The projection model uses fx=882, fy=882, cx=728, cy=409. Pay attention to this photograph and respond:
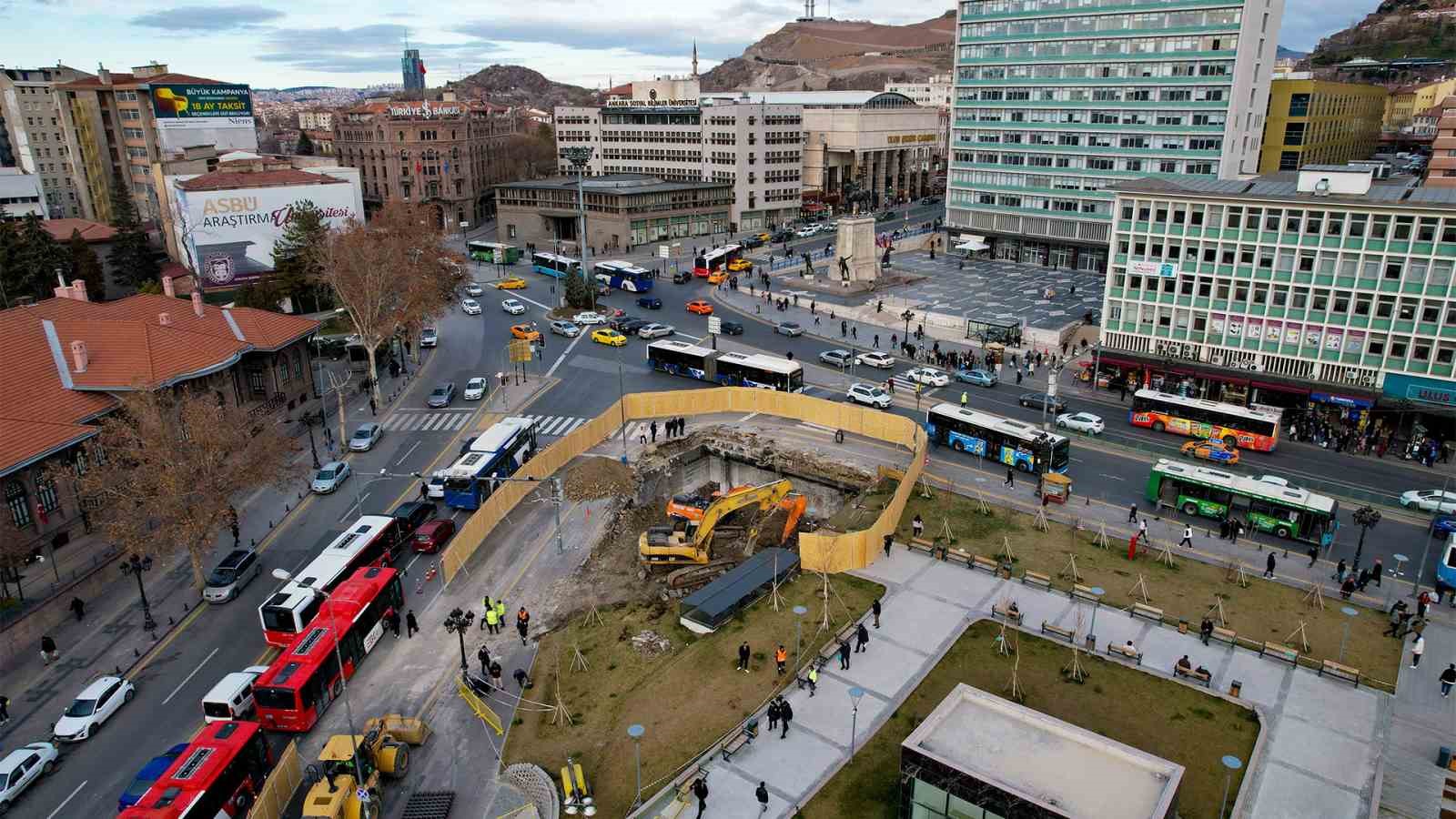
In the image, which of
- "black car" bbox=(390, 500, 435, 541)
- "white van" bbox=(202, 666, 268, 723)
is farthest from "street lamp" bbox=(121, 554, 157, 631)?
"black car" bbox=(390, 500, 435, 541)

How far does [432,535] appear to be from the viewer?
43844 mm

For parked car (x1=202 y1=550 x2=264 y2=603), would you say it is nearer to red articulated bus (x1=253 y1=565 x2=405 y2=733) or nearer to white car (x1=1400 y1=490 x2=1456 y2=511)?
red articulated bus (x1=253 y1=565 x2=405 y2=733)

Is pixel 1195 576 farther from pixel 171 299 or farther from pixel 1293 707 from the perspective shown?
pixel 171 299

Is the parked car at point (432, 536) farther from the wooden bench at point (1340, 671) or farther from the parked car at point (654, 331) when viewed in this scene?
the wooden bench at point (1340, 671)

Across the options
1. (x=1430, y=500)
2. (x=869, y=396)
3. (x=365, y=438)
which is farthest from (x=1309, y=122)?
(x=365, y=438)

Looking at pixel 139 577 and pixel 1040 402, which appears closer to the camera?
pixel 139 577

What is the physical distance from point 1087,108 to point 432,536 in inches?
3604

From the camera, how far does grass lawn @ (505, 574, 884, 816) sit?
96.0ft

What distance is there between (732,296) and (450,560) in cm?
5879

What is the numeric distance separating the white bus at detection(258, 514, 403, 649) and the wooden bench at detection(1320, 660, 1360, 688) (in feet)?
128

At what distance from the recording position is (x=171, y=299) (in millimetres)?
58875

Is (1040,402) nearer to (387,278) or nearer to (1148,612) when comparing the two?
(1148,612)

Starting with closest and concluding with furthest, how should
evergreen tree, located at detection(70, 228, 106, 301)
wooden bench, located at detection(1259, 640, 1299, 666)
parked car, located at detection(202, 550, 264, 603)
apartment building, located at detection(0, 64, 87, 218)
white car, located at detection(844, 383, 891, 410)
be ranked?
wooden bench, located at detection(1259, 640, 1299, 666) → parked car, located at detection(202, 550, 264, 603) → white car, located at detection(844, 383, 891, 410) → evergreen tree, located at detection(70, 228, 106, 301) → apartment building, located at detection(0, 64, 87, 218)

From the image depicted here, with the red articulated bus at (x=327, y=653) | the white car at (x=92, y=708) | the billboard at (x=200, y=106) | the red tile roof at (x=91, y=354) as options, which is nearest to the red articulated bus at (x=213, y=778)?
the red articulated bus at (x=327, y=653)
